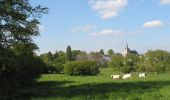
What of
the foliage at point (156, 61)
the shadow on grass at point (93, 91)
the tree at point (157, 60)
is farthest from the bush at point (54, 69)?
the shadow on grass at point (93, 91)

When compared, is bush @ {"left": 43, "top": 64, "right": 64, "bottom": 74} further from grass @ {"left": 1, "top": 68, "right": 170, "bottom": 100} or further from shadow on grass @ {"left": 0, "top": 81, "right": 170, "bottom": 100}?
shadow on grass @ {"left": 0, "top": 81, "right": 170, "bottom": 100}

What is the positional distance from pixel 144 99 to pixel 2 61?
56.2ft

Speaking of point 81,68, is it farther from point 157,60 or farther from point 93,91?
point 93,91

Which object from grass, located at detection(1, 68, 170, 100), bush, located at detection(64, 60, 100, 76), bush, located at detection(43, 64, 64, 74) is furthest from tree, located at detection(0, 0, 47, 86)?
bush, located at detection(43, 64, 64, 74)

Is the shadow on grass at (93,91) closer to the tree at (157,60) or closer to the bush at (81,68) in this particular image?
the bush at (81,68)

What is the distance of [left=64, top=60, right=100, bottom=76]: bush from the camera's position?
102 m

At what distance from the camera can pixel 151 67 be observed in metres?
118

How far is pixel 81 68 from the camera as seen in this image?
103m

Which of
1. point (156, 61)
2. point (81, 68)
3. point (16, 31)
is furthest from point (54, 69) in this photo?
point (16, 31)

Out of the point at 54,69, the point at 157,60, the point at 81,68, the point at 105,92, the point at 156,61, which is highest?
the point at 157,60

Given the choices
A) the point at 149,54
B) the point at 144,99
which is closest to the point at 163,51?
the point at 149,54

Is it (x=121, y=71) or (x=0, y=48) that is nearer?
(x=0, y=48)

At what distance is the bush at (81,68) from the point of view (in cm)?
10200

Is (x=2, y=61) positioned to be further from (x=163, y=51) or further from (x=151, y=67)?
(x=163, y=51)
